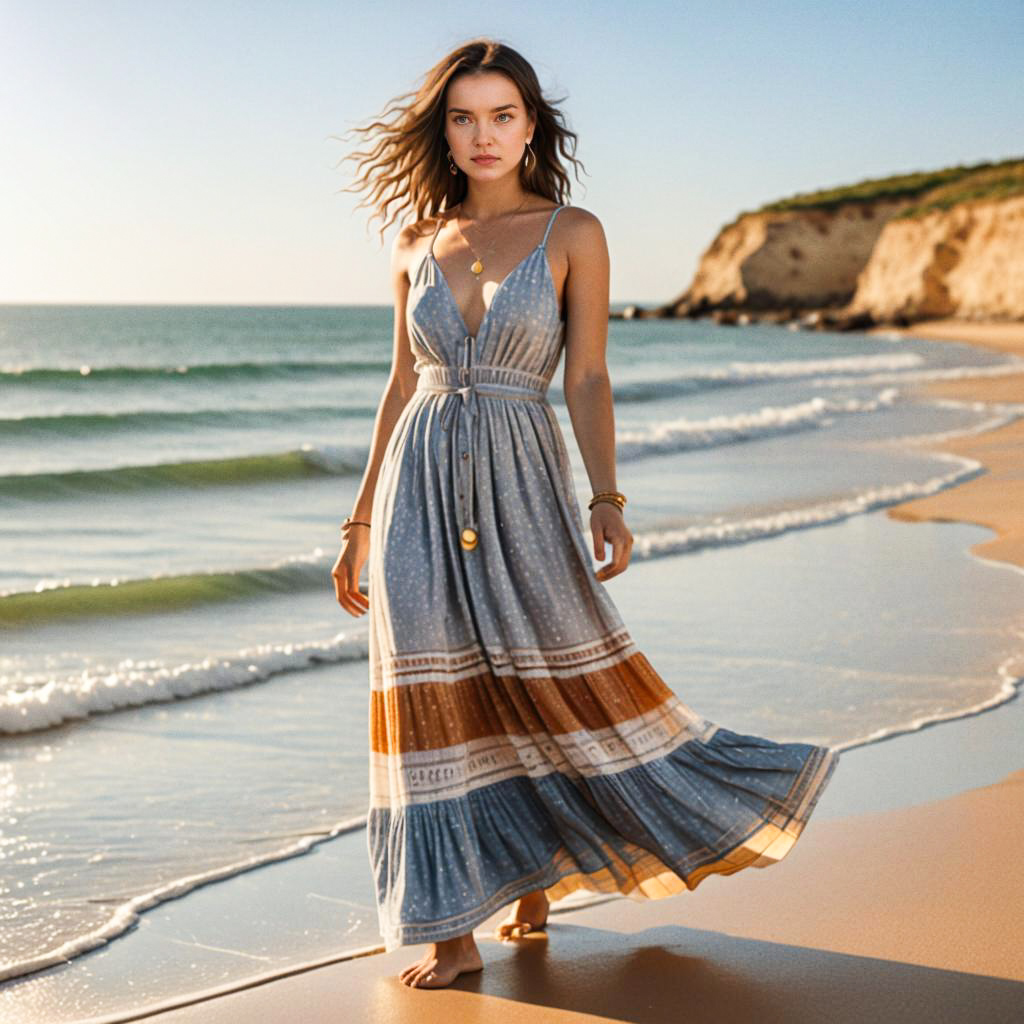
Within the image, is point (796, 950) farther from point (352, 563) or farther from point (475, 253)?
point (475, 253)

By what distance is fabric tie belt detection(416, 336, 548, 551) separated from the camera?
2998 millimetres

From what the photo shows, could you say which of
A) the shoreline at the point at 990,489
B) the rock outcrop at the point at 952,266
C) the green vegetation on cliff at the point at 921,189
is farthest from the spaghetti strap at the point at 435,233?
the green vegetation on cliff at the point at 921,189

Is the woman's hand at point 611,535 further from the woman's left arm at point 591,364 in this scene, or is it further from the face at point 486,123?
the face at point 486,123

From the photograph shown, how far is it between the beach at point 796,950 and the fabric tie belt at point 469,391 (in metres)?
0.92

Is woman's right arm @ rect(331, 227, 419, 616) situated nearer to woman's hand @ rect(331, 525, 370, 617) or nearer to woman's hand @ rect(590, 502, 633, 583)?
woman's hand @ rect(331, 525, 370, 617)

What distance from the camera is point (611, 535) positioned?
3012mm

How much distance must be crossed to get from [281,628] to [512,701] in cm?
415

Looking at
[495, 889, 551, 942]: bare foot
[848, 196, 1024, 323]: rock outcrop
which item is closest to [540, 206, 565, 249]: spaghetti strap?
[495, 889, 551, 942]: bare foot

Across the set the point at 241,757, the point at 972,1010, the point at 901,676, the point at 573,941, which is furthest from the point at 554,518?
the point at 901,676

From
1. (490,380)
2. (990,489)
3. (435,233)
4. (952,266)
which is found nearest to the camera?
(490,380)

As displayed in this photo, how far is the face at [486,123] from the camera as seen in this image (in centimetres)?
304

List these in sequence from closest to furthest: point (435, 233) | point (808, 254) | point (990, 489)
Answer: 1. point (435, 233)
2. point (990, 489)
3. point (808, 254)

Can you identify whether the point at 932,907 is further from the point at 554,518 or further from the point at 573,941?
the point at 554,518

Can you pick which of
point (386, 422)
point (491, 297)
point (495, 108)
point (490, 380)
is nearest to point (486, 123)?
point (495, 108)
